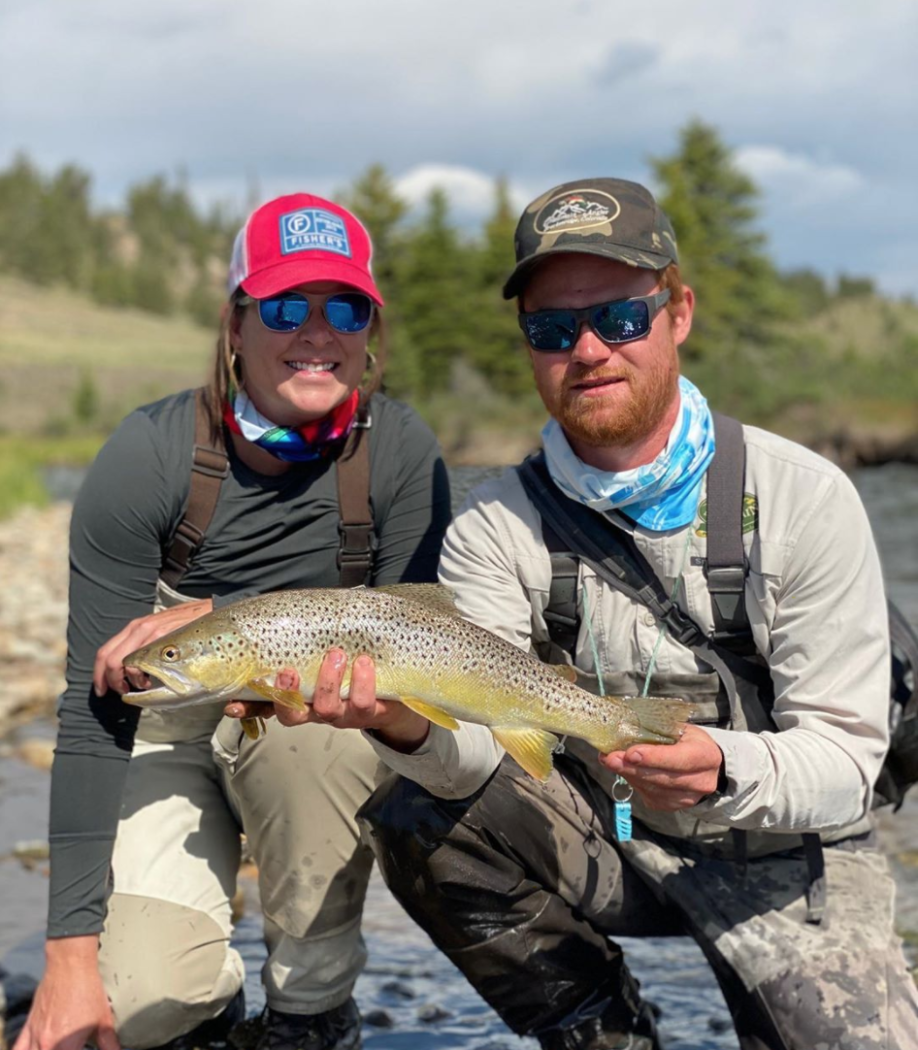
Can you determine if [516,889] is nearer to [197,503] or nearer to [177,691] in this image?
[177,691]

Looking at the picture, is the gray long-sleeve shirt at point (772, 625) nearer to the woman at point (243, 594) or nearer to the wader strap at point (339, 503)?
the wader strap at point (339, 503)

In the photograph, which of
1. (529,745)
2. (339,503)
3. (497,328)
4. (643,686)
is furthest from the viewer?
(497,328)

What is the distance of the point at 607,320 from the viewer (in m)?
3.34

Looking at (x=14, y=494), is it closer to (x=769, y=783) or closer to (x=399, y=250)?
(x=769, y=783)

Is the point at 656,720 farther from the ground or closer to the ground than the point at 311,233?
closer to the ground

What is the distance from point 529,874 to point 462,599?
75 centimetres

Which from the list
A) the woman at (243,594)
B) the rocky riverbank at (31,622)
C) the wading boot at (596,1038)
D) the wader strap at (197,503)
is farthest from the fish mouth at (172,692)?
the rocky riverbank at (31,622)

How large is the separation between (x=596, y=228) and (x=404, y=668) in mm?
1272

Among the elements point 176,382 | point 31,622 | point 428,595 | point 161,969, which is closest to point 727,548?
point 428,595

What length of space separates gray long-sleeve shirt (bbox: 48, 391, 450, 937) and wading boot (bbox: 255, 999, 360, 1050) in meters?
0.61

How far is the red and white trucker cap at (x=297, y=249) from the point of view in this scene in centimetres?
363

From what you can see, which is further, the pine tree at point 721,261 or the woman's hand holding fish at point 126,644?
the pine tree at point 721,261

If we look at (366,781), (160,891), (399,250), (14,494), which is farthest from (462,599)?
(399,250)

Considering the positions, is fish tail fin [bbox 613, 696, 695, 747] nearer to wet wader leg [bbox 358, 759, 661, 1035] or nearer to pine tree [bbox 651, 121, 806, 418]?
wet wader leg [bbox 358, 759, 661, 1035]
